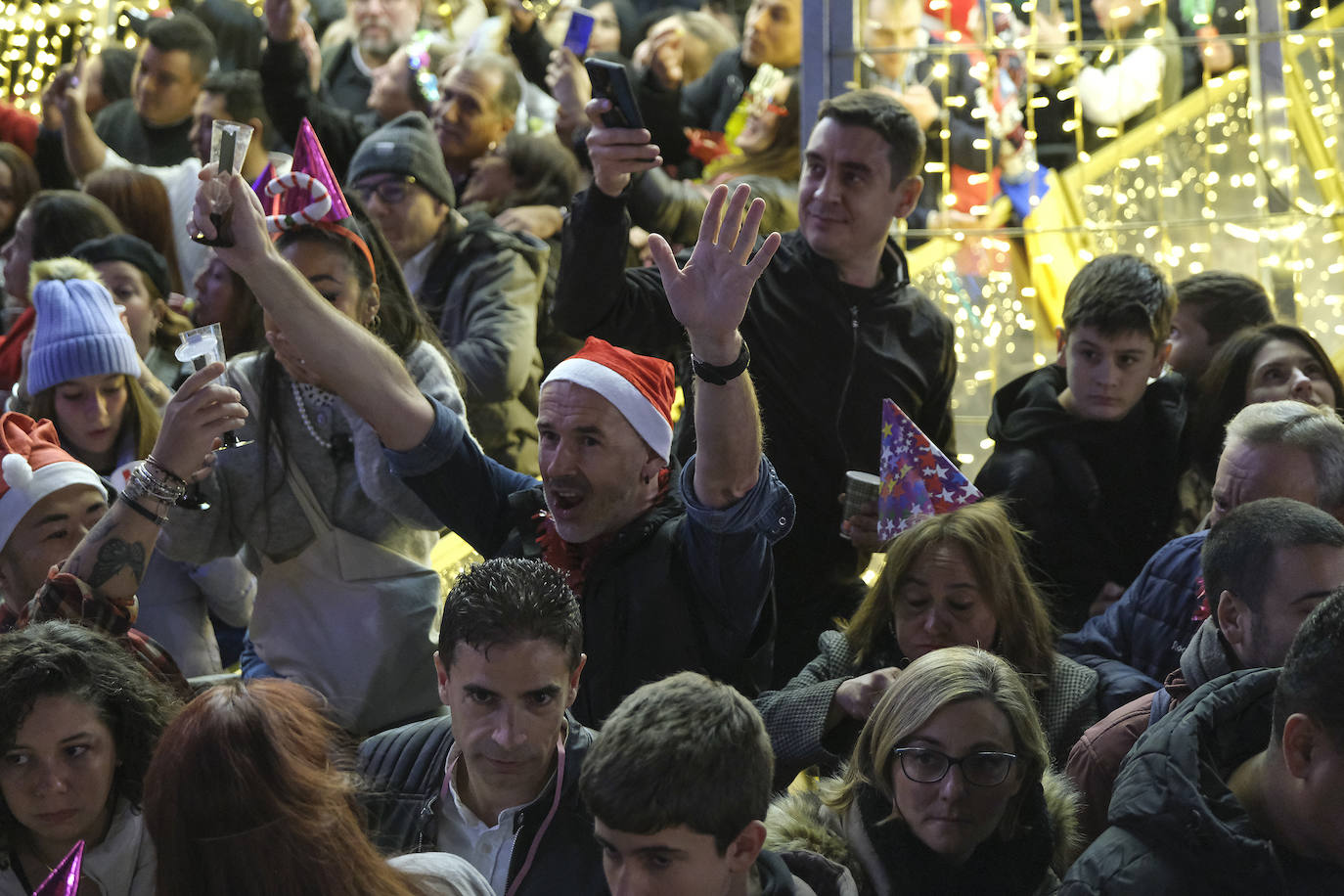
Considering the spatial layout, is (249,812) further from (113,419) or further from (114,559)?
(113,419)

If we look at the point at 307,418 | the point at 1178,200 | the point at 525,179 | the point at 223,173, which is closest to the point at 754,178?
the point at 525,179

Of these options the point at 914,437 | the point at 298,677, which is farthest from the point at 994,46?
the point at 298,677

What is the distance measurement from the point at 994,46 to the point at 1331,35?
1157mm

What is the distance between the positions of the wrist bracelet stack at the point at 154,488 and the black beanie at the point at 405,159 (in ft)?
5.69

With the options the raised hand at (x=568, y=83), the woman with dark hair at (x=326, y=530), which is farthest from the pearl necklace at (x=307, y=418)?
the raised hand at (x=568, y=83)

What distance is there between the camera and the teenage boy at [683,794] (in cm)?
222

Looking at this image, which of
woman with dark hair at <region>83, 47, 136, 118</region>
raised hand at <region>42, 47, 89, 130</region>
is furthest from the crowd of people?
woman with dark hair at <region>83, 47, 136, 118</region>

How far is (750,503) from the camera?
2.88m

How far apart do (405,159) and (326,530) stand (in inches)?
59.8

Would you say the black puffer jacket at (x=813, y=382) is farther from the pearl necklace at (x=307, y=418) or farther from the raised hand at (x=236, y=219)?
the raised hand at (x=236, y=219)

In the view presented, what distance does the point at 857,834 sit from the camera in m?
2.62

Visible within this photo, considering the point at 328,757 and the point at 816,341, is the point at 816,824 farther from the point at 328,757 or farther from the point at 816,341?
the point at 816,341

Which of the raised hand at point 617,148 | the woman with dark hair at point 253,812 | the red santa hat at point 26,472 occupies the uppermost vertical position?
the raised hand at point 617,148

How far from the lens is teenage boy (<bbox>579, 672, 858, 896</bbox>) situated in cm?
222
